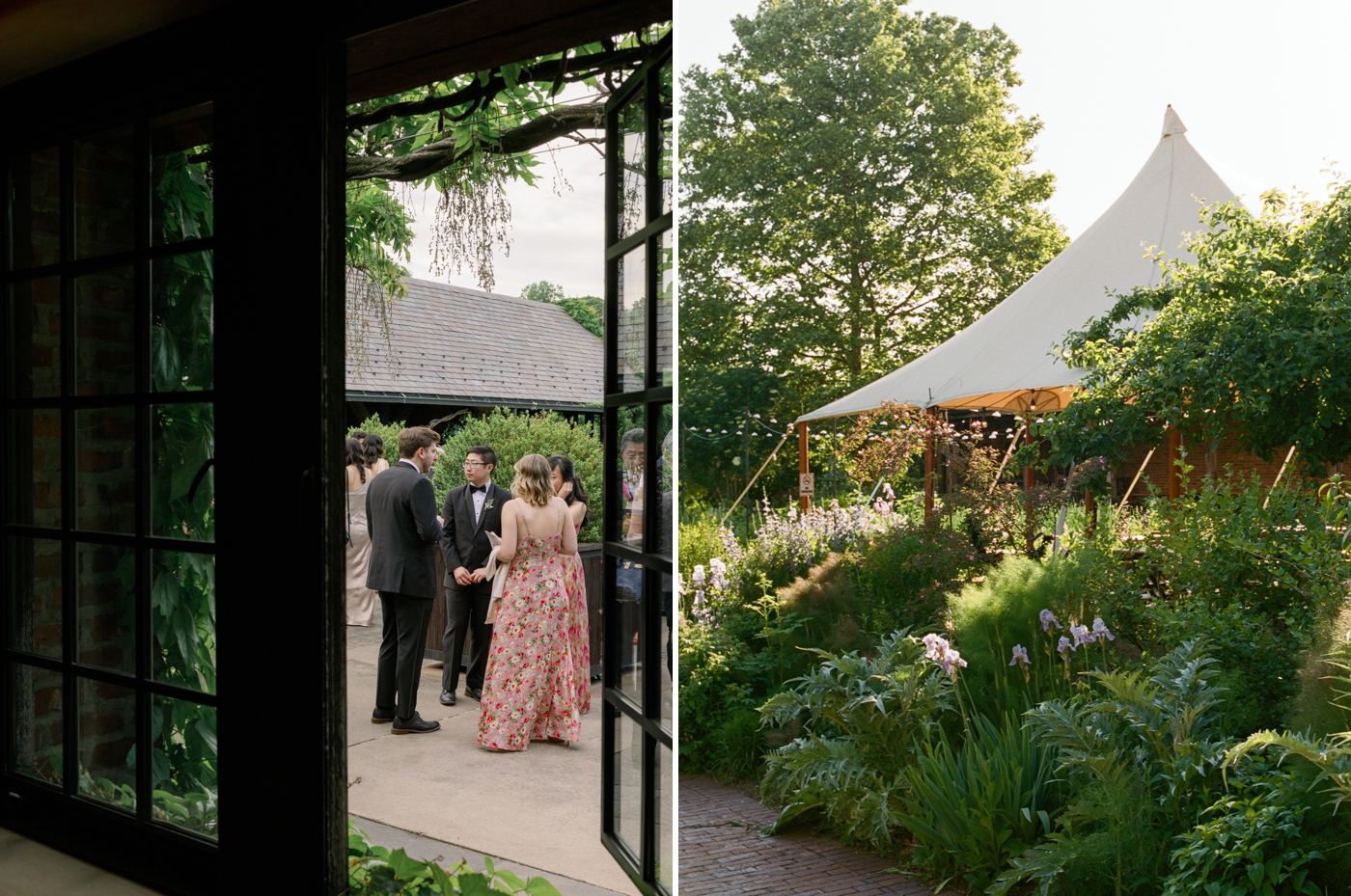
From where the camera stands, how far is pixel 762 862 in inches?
120

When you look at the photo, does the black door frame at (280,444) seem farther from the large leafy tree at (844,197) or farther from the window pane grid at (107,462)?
the large leafy tree at (844,197)

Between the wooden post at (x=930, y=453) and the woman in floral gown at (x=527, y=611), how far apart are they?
1698 millimetres

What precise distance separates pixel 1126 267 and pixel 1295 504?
84.9 inches

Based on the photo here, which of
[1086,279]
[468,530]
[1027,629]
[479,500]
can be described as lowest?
[1027,629]

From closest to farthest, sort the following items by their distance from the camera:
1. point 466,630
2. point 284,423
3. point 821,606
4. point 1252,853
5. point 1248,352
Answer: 1. point 284,423
2. point 1252,853
3. point 1248,352
4. point 821,606
5. point 466,630

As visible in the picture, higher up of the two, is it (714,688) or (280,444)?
(280,444)

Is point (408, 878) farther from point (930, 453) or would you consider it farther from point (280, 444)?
point (930, 453)

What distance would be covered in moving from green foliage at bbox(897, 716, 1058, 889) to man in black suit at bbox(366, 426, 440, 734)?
8.42 ft

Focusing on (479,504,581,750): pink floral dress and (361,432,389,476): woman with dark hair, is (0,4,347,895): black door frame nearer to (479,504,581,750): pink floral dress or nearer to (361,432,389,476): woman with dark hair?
(479,504,581,750): pink floral dress

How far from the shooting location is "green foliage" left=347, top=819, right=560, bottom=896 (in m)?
2.48

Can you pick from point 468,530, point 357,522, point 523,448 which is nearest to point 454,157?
point 468,530

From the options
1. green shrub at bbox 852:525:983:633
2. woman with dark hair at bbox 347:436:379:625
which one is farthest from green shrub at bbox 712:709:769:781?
woman with dark hair at bbox 347:436:379:625

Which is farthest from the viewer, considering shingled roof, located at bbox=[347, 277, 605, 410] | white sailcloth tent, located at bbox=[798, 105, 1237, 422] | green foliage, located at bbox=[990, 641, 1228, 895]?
shingled roof, located at bbox=[347, 277, 605, 410]

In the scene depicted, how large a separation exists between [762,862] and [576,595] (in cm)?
173
